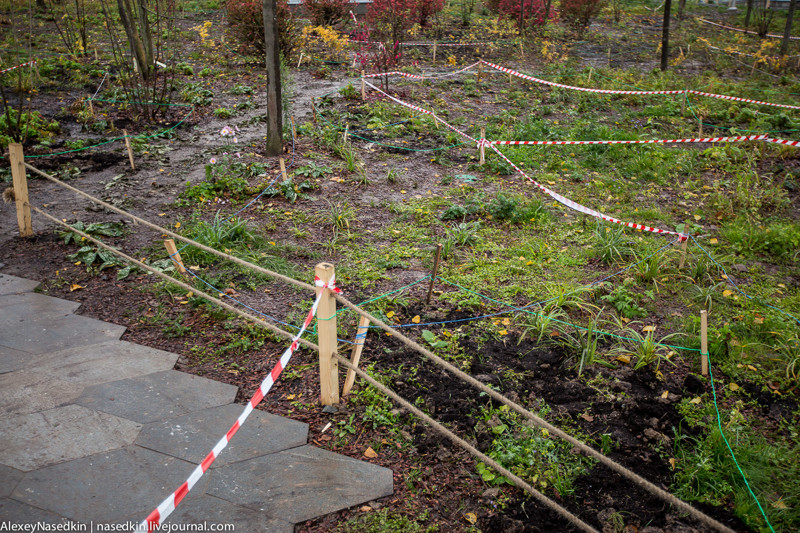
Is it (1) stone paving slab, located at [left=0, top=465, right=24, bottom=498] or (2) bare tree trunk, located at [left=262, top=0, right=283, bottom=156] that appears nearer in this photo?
(1) stone paving slab, located at [left=0, top=465, right=24, bottom=498]

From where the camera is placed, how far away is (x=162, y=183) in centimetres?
710

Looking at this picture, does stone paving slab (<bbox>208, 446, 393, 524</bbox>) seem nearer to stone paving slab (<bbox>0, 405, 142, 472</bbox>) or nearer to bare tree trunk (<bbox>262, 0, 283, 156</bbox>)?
stone paving slab (<bbox>0, 405, 142, 472</bbox>)

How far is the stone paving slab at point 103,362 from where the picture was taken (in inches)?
149

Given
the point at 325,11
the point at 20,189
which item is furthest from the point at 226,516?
the point at 325,11

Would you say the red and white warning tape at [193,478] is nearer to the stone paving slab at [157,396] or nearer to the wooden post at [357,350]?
the wooden post at [357,350]

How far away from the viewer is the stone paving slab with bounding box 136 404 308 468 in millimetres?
3191

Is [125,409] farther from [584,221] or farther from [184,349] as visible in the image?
[584,221]

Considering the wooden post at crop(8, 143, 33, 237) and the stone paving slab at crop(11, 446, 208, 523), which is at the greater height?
the wooden post at crop(8, 143, 33, 237)

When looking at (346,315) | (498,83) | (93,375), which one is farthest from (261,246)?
(498,83)

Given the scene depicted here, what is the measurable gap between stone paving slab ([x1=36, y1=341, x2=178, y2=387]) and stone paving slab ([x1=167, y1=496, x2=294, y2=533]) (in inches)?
54.6

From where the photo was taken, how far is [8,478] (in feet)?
9.41

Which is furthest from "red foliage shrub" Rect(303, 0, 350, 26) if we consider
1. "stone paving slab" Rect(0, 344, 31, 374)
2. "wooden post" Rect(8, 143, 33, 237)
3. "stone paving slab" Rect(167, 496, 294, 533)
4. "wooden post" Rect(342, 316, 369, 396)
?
"stone paving slab" Rect(167, 496, 294, 533)

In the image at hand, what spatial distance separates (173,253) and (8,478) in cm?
203

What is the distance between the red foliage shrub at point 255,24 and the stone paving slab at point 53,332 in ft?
30.6
